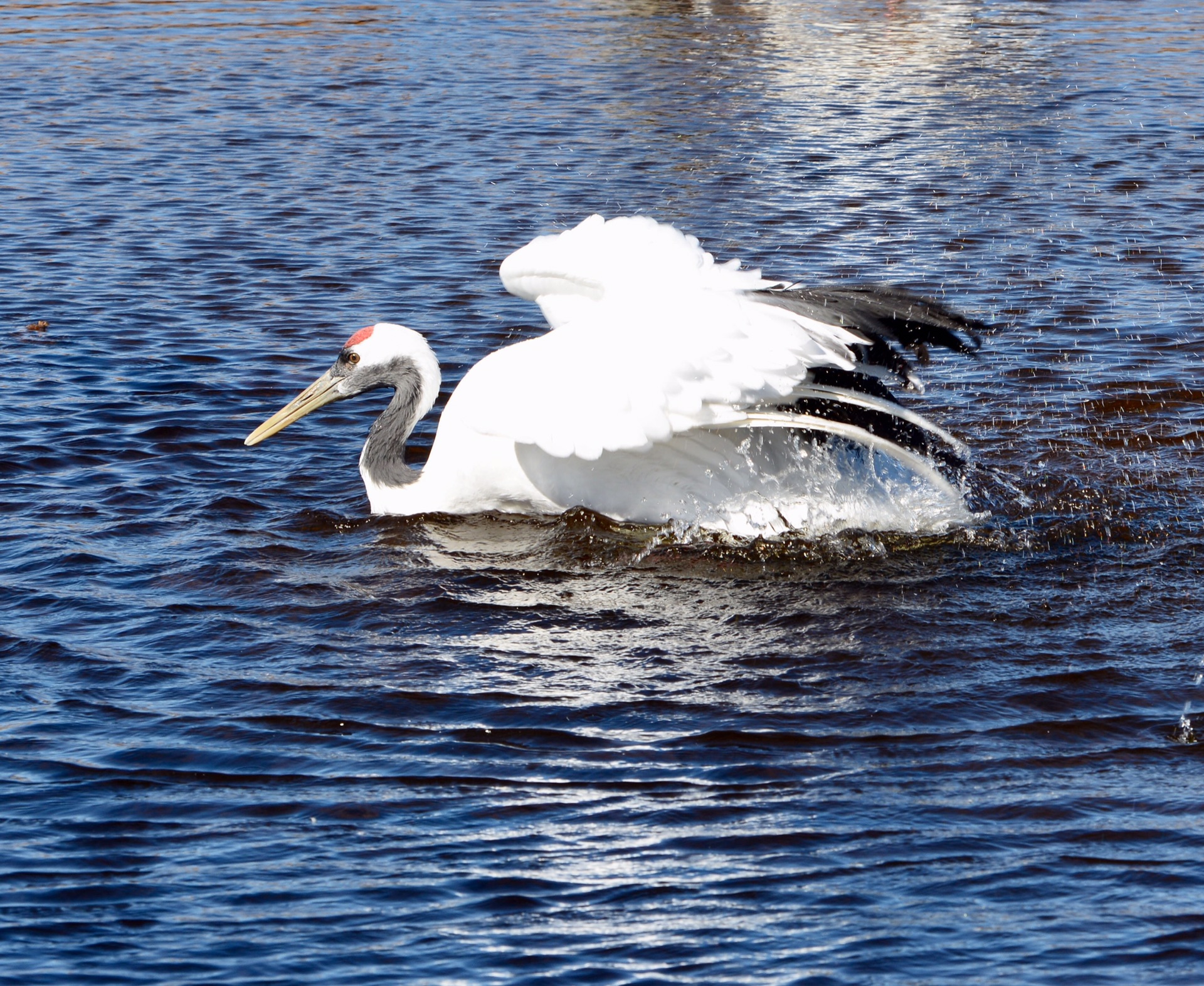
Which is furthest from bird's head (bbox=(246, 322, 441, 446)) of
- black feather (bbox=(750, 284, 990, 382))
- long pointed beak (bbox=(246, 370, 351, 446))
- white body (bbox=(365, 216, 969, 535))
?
black feather (bbox=(750, 284, 990, 382))

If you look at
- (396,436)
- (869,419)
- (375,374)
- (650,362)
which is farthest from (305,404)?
(869,419)

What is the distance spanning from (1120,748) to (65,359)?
20.6 feet

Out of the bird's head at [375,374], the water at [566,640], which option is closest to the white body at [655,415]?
the water at [566,640]

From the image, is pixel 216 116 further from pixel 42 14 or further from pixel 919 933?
pixel 919 933

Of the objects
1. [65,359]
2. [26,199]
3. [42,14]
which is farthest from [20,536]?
[42,14]

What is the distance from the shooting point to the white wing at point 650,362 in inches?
240

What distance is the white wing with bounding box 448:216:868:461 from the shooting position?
610 centimetres

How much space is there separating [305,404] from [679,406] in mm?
2298

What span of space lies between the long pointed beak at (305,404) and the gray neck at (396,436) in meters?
0.33

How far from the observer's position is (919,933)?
4.14 m

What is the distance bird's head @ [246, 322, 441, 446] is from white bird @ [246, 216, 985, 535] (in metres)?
0.02

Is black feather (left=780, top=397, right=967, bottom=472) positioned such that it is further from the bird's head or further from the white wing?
the bird's head

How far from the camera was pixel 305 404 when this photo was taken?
25.5 ft

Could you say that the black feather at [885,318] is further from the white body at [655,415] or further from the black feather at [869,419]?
the black feather at [869,419]
